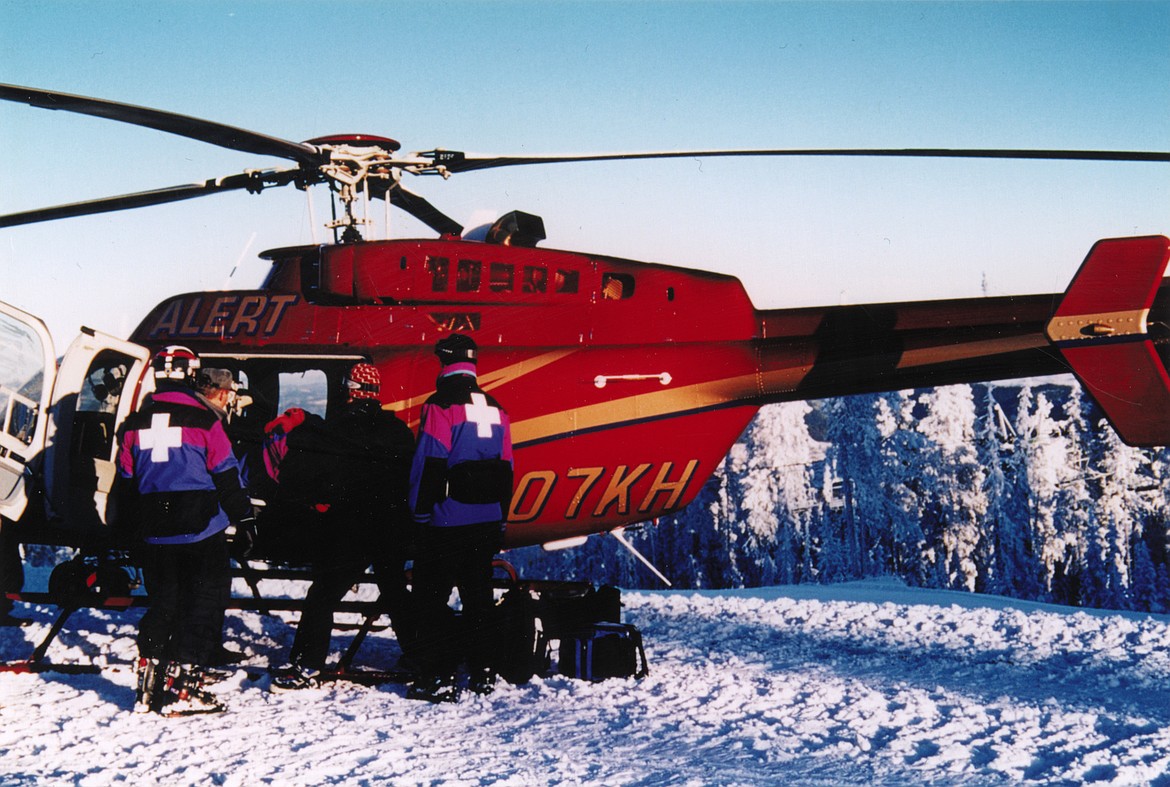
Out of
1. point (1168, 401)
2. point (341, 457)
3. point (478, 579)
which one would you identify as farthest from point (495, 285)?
point (1168, 401)

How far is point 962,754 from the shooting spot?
4.21m

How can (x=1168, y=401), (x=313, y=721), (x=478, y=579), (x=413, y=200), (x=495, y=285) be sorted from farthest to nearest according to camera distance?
(x=413, y=200)
(x=495, y=285)
(x=1168, y=401)
(x=478, y=579)
(x=313, y=721)

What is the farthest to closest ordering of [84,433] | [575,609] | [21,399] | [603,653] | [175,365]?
[84,433]
[575,609]
[21,399]
[603,653]
[175,365]

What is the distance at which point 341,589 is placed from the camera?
5.68 meters

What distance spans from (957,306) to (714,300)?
1.94m

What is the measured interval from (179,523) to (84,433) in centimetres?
219

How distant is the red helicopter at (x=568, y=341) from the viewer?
6504 mm

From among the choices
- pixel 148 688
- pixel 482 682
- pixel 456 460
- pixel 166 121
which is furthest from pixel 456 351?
pixel 148 688

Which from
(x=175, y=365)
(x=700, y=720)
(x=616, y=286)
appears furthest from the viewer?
(x=616, y=286)

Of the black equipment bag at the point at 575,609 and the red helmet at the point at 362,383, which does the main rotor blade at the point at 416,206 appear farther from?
the black equipment bag at the point at 575,609

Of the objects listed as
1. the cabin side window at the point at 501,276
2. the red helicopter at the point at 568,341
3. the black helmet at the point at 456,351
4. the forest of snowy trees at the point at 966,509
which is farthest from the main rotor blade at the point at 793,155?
the forest of snowy trees at the point at 966,509

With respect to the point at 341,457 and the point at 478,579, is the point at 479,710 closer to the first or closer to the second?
the point at 478,579

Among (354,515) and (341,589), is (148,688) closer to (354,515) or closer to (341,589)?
(341,589)

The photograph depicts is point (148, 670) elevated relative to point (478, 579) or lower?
lower
